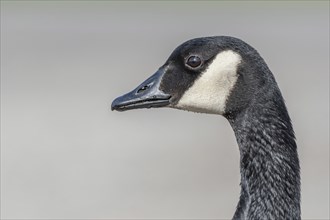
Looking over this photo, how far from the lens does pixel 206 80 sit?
234 inches

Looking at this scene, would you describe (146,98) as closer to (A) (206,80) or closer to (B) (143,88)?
(B) (143,88)

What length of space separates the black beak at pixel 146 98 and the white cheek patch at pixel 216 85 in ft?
0.46

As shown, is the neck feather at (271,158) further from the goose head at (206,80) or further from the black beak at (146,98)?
the black beak at (146,98)

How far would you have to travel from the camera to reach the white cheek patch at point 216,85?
584 cm

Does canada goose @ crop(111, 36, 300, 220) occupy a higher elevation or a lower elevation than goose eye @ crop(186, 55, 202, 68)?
lower

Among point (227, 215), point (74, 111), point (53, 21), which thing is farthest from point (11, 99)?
point (53, 21)

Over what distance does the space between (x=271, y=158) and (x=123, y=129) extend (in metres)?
8.07

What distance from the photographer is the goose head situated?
5.83 metres

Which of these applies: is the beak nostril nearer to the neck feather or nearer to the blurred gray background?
the neck feather

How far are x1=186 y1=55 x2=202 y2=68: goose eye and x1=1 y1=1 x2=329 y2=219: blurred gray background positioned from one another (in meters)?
5.03

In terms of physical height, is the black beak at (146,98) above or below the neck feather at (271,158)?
Result: above

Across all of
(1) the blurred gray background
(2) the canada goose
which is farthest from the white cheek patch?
(1) the blurred gray background

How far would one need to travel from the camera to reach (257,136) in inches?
233

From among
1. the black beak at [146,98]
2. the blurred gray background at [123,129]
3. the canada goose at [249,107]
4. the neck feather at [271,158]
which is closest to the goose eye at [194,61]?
the canada goose at [249,107]
